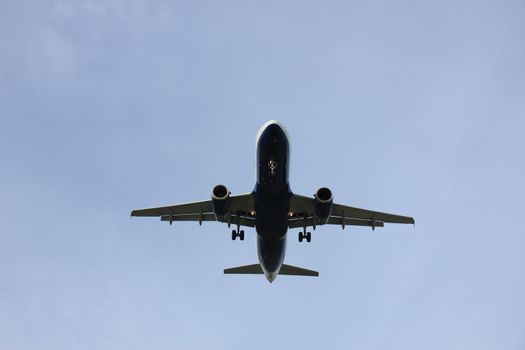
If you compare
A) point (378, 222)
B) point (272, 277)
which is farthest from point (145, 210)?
point (378, 222)

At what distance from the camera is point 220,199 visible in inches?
1057

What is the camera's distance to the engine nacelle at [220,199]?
88.4 feet

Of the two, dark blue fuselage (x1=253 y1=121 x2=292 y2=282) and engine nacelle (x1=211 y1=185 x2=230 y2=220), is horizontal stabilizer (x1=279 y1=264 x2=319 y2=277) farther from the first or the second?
engine nacelle (x1=211 y1=185 x2=230 y2=220)

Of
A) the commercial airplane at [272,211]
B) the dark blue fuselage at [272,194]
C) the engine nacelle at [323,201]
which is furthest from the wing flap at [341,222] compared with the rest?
the engine nacelle at [323,201]

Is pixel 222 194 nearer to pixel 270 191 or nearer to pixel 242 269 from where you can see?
pixel 270 191

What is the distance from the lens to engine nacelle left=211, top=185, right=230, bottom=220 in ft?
88.4

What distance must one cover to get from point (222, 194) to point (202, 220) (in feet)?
21.0

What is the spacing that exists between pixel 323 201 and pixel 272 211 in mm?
2487

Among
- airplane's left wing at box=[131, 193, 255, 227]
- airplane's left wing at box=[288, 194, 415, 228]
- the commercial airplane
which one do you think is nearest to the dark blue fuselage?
the commercial airplane

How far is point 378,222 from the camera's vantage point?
32719 millimetres

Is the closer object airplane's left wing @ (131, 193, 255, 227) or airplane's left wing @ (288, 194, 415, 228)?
airplane's left wing @ (131, 193, 255, 227)

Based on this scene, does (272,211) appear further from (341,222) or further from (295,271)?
(295,271)

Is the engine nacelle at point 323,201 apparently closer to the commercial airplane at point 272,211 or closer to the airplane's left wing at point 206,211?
the commercial airplane at point 272,211

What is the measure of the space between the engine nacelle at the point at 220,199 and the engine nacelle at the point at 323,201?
426 cm
